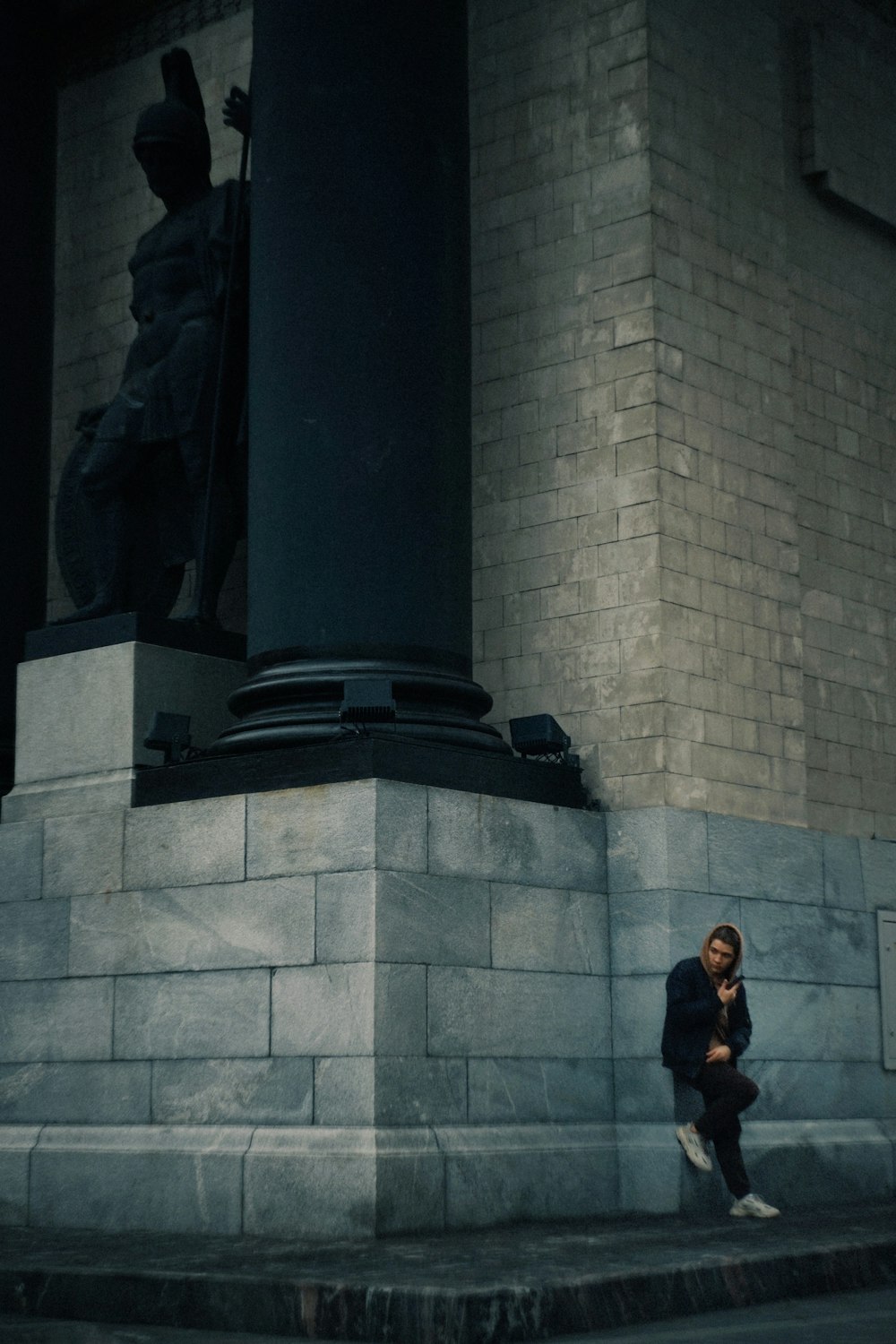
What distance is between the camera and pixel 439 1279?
8.27m

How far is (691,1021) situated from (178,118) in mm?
7730

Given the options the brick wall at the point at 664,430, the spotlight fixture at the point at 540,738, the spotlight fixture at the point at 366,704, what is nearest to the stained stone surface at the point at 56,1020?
the spotlight fixture at the point at 366,704

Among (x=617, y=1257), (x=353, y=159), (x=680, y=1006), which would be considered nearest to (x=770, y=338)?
(x=353, y=159)

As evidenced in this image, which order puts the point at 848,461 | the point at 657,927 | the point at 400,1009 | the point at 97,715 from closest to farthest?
1. the point at 400,1009
2. the point at 657,927
3. the point at 97,715
4. the point at 848,461

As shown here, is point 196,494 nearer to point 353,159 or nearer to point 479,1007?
point 353,159

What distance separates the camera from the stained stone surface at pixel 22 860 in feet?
42.4

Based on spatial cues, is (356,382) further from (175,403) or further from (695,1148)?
(695,1148)

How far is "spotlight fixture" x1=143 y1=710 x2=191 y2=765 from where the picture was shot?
12.6 meters

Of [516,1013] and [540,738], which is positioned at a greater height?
[540,738]

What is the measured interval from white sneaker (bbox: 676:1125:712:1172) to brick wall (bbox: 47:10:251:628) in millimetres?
7456

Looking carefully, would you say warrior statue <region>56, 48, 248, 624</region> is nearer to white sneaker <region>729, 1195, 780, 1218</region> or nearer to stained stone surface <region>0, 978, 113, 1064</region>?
stained stone surface <region>0, 978, 113, 1064</region>

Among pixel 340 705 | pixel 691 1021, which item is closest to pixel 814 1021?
pixel 691 1021

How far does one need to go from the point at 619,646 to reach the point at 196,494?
11.1ft

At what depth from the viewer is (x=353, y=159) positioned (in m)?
12.7
